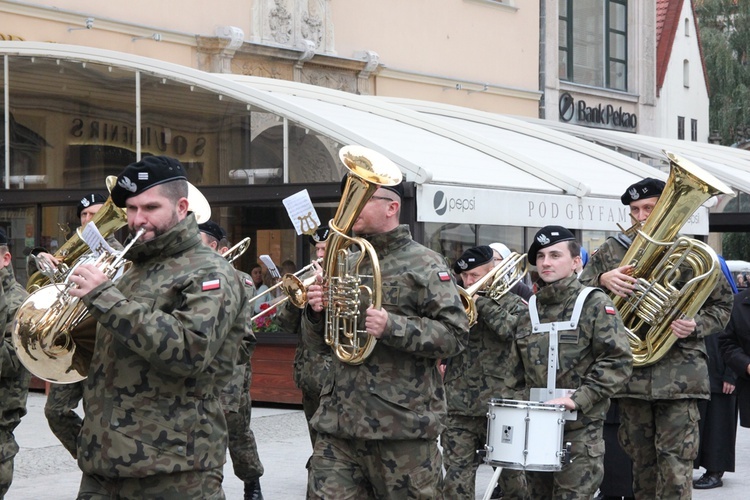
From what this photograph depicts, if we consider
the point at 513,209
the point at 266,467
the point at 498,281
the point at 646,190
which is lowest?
the point at 266,467

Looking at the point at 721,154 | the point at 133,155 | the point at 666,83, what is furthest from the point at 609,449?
the point at 666,83

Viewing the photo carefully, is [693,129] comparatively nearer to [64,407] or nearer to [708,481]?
[708,481]

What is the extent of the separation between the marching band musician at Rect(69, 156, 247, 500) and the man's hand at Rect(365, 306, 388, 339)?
90 centimetres

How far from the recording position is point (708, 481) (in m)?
10.2

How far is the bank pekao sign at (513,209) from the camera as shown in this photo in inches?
539

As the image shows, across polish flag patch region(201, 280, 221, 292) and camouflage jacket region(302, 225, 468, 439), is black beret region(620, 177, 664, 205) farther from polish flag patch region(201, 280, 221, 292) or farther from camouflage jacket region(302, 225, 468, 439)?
polish flag patch region(201, 280, 221, 292)

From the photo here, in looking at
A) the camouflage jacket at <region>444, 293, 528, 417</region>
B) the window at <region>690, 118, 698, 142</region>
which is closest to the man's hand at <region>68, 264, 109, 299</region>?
the camouflage jacket at <region>444, 293, 528, 417</region>

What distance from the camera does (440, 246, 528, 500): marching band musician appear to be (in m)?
8.34

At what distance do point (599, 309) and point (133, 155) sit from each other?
9.34 metres

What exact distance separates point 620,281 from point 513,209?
7.38m

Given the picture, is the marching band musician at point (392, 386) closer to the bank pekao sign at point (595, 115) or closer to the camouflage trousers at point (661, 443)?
the camouflage trousers at point (661, 443)

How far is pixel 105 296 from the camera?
4.50 m

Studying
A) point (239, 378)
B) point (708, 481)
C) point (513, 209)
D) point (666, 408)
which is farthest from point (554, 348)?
point (513, 209)

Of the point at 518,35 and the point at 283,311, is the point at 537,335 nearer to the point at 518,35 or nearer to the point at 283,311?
the point at 283,311
